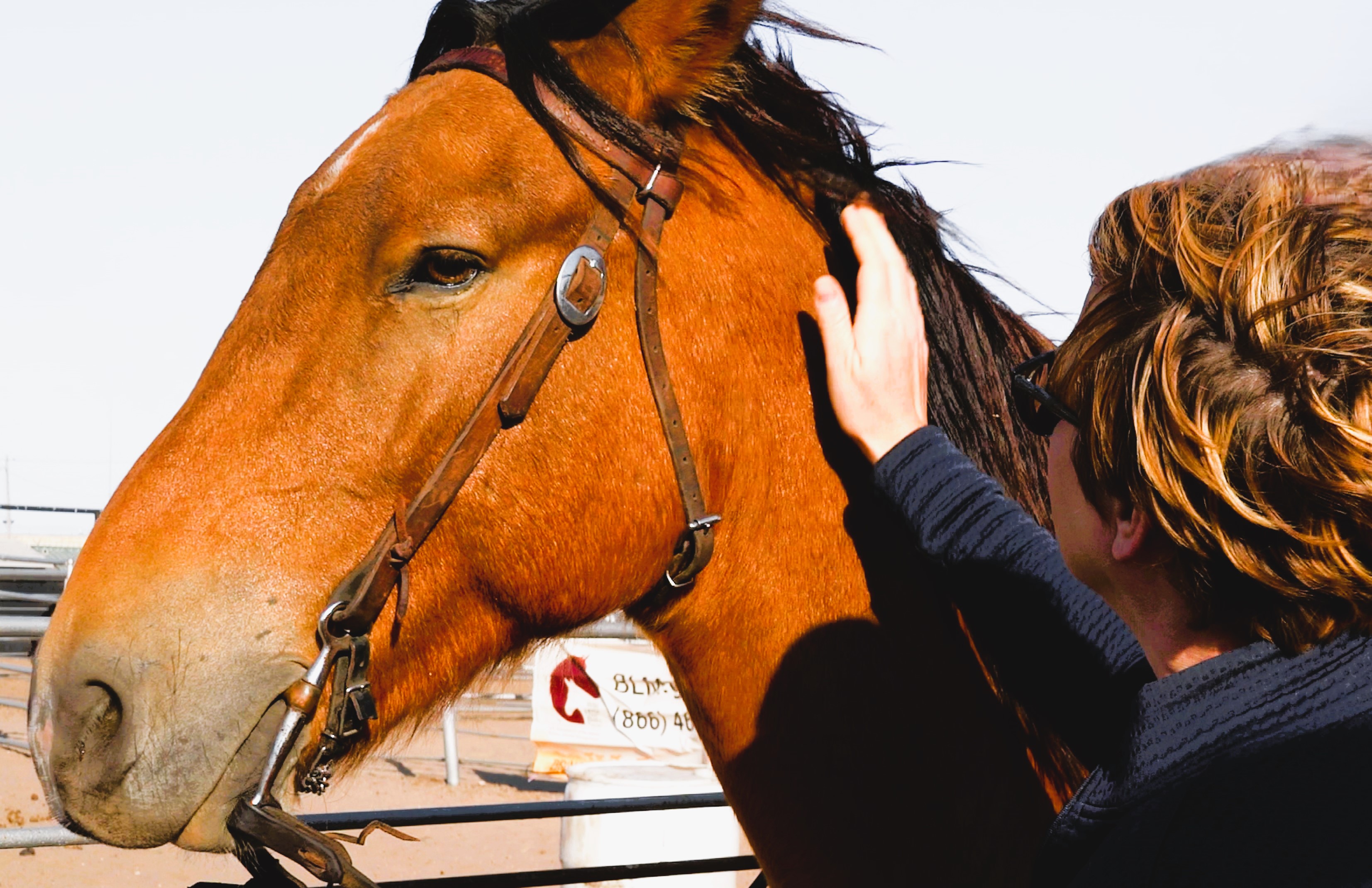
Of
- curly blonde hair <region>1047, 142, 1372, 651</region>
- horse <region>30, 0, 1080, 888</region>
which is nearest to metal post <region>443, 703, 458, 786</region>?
horse <region>30, 0, 1080, 888</region>

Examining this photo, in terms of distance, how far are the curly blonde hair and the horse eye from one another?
101 cm

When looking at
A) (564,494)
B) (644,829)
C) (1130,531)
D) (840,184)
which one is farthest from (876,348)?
(644,829)

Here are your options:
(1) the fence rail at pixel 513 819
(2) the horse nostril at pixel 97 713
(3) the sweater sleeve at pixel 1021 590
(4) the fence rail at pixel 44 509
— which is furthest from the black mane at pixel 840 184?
(4) the fence rail at pixel 44 509

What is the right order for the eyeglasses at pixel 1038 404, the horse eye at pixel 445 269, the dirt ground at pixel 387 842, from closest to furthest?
the eyeglasses at pixel 1038 404 < the horse eye at pixel 445 269 < the dirt ground at pixel 387 842

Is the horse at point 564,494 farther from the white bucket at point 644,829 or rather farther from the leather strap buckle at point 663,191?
the white bucket at point 644,829

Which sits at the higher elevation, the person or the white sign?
the person

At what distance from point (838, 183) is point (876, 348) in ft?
1.38

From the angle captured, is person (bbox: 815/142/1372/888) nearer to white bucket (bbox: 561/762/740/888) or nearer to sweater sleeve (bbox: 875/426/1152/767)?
sweater sleeve (bbox: 875/426/1152/767)

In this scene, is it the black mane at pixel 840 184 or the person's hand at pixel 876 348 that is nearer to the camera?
the person's hand at pixel 876 348

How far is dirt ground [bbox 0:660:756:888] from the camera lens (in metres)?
7.30

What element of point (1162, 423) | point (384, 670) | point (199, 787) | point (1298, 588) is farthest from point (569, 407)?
point (1298, 588)

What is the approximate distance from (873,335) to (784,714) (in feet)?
2.25

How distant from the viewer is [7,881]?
7.16m

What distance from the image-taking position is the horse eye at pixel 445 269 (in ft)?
5.59
